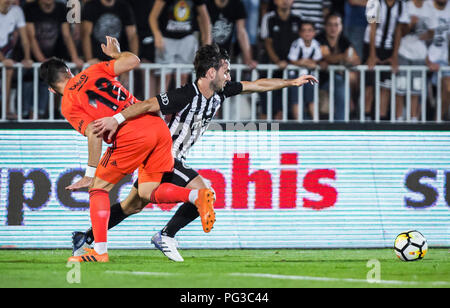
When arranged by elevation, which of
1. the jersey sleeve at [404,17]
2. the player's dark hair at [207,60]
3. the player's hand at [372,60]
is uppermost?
the jersey sleeve at [404,17]

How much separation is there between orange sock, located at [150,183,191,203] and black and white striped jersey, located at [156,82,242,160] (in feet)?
1.80

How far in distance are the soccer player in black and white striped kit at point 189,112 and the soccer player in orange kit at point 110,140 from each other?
0.21 m

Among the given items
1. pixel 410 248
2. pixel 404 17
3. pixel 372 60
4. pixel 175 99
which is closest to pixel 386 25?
pixel 404 17

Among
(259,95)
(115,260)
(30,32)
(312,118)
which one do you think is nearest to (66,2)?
(30,32)

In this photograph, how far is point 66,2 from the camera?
440 inches

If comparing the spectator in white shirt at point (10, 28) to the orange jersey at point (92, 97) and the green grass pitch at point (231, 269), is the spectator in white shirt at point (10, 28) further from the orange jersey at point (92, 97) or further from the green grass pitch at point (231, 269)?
the orange jersey at point (92, 97)

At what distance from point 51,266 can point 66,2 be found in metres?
4.74

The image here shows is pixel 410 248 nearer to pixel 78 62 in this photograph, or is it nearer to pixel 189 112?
pixel 189 112

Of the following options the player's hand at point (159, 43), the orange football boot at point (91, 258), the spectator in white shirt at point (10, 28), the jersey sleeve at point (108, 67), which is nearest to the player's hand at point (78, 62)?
the spectator in white shirt at point (10, 28)

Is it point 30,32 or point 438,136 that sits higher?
point 30,32

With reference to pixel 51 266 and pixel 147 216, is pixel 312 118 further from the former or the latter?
pixel 51 266

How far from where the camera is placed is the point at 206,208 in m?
7.42

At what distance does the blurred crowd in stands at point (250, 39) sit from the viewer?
35.5 ft

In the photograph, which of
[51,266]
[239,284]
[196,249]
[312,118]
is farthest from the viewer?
[312,118]
